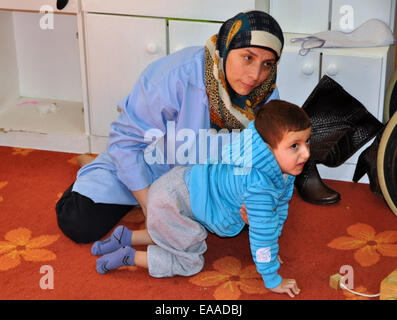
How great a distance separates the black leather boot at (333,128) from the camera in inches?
76.8

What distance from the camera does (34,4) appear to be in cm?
216

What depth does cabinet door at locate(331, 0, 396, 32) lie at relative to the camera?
83.7 inches

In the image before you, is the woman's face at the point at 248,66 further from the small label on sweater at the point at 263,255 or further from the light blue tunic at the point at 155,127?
the small label on sweater at the point at 263,255

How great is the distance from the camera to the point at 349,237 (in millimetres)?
1802

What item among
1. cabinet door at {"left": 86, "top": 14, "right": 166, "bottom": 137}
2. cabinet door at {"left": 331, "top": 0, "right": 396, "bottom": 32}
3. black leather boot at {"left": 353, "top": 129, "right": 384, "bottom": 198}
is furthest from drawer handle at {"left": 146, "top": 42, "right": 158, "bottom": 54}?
black leather boot at {"left": 353, "top": 129, "right": 384, "bottom": 198}

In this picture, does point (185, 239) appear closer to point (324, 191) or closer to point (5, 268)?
point (5, 268)

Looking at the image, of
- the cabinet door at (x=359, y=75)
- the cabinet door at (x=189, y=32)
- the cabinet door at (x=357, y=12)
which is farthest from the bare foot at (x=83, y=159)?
the cabinet door at (x=357, y=12)

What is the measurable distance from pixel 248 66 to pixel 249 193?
330 millimetres

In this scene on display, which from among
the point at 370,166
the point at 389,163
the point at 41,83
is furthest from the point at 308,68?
the point at 41,83

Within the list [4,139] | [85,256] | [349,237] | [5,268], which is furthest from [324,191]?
[4,139]

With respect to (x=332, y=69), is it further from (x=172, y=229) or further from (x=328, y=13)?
(x=172, y=229)

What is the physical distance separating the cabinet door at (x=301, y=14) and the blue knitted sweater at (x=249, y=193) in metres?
0.87
